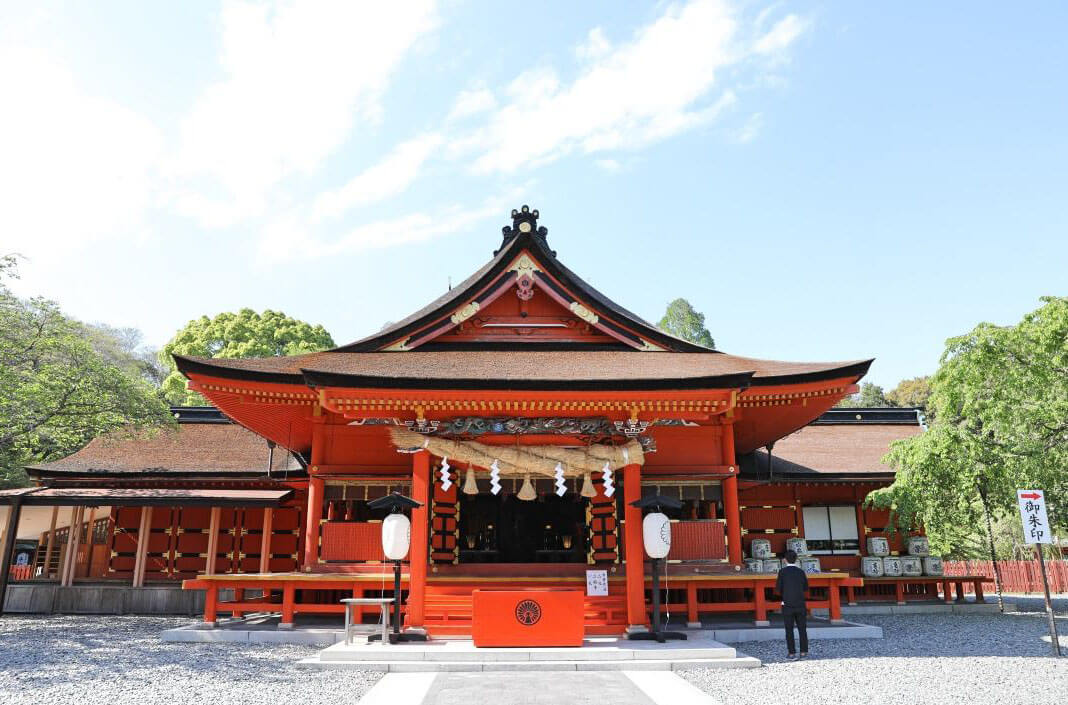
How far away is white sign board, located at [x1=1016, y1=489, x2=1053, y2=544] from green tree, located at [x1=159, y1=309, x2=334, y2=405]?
107 feet

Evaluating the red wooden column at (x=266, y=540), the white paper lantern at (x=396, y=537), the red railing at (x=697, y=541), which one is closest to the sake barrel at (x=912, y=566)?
the red railing at (x=697, y=541)

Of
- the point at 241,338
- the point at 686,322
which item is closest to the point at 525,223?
the point at 241,338

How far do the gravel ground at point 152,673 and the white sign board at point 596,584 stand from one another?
4.43 m

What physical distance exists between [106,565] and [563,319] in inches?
569

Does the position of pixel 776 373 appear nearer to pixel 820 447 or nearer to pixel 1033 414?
pixel 1033 414

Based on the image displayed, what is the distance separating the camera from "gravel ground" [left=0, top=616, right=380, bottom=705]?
25.8 ft

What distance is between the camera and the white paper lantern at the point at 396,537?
36.8 feet

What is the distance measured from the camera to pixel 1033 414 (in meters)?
12.4

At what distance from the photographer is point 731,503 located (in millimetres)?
14188

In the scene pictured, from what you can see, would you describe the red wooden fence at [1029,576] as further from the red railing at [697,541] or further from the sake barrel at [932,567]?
the red railing at [697,541]

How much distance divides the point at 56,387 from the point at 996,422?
1961cm

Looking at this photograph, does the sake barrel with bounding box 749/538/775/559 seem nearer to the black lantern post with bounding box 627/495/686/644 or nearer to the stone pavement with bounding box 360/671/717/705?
the black lantern post with bounding box 627/495/686/644

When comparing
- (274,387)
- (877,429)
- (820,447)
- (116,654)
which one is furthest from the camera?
(877,429)

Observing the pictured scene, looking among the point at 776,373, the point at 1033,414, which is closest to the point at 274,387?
the point at 776,373
